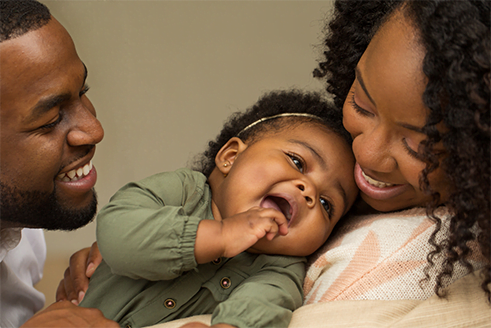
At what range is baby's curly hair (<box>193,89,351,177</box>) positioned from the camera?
4.69 feet

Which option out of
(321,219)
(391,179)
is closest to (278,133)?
(321,219)

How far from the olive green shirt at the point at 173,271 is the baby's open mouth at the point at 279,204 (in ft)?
0.40

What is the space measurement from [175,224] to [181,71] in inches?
65.8

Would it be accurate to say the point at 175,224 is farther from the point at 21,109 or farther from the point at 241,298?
the point at 21,109

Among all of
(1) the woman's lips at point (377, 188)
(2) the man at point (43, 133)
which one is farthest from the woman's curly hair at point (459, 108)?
(2) the man at point (43, 133)

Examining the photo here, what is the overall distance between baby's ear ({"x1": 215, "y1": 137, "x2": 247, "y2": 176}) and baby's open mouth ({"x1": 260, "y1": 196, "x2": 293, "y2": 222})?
0.19 m

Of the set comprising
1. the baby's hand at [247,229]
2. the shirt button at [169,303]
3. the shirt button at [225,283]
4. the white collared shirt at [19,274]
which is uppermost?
the baby's hand at [247,229]

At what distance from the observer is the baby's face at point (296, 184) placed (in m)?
1.21

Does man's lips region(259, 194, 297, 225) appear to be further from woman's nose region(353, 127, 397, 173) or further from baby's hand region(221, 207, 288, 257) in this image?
woman's nose region(353, 127, 397, 173)

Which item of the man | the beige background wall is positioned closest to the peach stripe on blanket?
the man

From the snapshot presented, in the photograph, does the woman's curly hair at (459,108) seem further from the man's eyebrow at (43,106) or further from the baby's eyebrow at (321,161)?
the man's eyebrow at (43,106)

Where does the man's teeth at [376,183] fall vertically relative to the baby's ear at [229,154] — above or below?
above

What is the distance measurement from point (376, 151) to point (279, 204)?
1.15 ft

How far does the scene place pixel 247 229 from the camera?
1063mm
